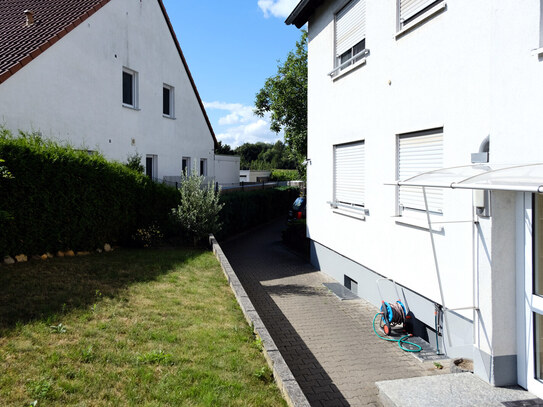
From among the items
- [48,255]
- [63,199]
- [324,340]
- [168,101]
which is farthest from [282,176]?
[324,340]

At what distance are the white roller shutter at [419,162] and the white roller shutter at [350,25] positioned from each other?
335cm

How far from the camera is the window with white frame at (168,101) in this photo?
20734mm

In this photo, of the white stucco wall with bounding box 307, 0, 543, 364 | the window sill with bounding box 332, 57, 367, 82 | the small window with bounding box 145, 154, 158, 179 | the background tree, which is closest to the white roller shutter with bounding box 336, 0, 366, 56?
the white stucco wall with bounding box 307, 0, 543, 364

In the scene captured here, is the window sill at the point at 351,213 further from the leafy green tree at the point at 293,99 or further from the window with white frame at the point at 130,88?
the leafy green tree at the point at 293,99

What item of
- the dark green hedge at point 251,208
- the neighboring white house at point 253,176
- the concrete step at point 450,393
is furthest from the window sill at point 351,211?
the neighboring white house at point 253,176

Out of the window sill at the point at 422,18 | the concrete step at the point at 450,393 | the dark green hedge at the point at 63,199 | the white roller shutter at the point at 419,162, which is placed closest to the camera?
the concrete step at the point at 450,393

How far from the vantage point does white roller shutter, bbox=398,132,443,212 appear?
715cm

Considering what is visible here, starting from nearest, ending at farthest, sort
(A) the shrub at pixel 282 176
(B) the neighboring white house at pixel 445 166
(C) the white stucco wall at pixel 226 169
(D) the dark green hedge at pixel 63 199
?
(B) the neighboring white house at pixel 445 166
(D) the dark green hedge at pixel 63 199
(C) the white stucco wall at pixel 226 169
(A) the shrub at pixel 282 176

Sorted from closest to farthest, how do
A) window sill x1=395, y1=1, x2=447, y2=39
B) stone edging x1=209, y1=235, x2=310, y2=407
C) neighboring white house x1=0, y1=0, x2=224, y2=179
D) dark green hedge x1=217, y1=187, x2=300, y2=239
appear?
1. stone edging x1=209, y1=235, x2=310, y2=407
2. window sill x1=395, y1=1, x2=447, y2=39
3. neighboring white house x1=0, y1=0, x2=224, y2=179
4. dark green hedge x1=217, y1=187, x2=300, y2=239

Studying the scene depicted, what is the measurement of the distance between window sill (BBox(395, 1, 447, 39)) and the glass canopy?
2778 mm

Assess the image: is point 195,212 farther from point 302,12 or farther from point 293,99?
point 293,99

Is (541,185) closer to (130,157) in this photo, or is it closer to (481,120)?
(481,120)

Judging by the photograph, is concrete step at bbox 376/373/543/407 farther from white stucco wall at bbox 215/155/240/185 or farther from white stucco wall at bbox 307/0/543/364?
white stucco wall at bbox 215/155/240/185

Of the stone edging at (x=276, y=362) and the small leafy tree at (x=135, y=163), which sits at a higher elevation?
the small leafy tree at (x=135, y=163)
